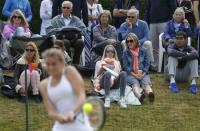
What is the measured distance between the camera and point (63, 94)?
18.5 feet

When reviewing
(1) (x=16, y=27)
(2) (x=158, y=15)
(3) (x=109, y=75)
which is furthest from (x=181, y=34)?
(1) (x=16, y=27)

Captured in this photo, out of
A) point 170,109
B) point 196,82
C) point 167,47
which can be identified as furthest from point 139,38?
point 170,109

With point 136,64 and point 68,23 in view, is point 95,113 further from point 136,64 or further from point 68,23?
point 68,23

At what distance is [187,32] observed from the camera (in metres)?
11.8

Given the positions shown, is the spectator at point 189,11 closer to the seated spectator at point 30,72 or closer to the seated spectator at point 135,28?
the seated spectator at point 135,28

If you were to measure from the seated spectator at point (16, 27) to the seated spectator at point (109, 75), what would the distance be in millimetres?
2015

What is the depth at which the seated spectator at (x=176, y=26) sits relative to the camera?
11781 millimetres

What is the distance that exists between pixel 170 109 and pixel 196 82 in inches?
71.5

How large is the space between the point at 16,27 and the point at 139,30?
252 cm

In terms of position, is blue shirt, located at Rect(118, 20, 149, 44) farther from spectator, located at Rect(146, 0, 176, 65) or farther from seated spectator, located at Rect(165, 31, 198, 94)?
spectator, located at Rect(146, 0, 176, 65)

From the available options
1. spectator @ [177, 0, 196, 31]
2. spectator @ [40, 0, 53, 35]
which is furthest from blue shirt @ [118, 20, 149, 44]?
spectator @ [40, 0, 53, 35]

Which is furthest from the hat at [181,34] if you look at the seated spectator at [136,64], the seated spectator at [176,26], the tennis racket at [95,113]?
the tennis racket at [95,113]

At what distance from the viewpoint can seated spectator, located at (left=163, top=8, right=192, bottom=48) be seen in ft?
38.7

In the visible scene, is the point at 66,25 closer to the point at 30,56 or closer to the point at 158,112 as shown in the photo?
the point at 30,56
